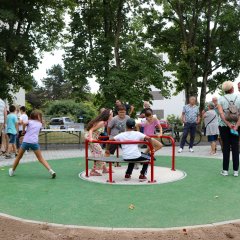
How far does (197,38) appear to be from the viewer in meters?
26.0

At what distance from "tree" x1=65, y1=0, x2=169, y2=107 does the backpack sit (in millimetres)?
12363

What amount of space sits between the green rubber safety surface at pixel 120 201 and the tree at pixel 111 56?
12111 millimetres

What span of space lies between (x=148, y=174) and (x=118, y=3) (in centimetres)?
1551

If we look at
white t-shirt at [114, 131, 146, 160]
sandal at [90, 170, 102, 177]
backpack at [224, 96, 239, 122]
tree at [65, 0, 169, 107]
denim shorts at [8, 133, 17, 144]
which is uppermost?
tree at [65, 0, 169, 107]

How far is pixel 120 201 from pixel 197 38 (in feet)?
69.0

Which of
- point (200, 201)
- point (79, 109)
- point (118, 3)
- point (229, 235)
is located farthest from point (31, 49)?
point (79, 109)

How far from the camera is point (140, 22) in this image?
24359 mm

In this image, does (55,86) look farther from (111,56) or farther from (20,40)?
(20,40)

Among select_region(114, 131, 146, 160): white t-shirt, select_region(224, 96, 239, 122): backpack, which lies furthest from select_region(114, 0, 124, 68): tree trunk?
select_region(114, 131, 146, 160): white t-shirt

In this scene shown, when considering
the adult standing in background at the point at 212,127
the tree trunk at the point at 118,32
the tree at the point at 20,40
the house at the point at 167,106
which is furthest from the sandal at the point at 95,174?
the house at the point at 167,106

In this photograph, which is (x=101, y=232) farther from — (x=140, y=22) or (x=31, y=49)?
(x=140, y=22)

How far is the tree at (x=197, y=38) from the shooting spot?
2458 centimetres

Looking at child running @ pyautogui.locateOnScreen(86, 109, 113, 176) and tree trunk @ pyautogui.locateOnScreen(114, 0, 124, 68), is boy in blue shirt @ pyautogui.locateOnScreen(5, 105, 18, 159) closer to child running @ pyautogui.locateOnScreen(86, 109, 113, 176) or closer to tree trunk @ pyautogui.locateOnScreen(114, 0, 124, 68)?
child running @ pyautogui.locateOnScreen(86, 109, 113, 176)

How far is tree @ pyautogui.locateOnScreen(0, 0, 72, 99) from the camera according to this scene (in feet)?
59.6
